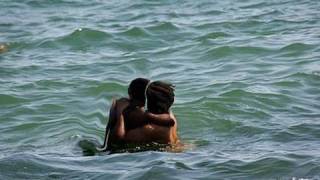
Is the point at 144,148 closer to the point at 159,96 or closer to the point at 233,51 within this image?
the point at 159,96

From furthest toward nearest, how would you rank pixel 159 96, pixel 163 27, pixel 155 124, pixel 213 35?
pixel 163 27 < pixel 213 35 < pixel 155 124 < pixel 159 96

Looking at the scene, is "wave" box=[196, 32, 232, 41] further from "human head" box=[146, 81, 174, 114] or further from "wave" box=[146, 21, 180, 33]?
"human head" box=[146, 81, 174, 114]

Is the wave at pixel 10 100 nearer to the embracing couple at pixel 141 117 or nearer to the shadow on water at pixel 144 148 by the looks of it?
the shadow on water at pixel 144 148

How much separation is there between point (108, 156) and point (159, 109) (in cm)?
72

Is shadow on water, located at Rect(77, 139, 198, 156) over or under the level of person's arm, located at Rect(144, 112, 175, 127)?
under

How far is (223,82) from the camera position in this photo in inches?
450

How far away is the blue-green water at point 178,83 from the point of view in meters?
7.30

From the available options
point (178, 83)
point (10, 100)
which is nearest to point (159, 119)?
point (10, 100)

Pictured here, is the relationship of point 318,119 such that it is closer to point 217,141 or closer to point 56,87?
point 217,141

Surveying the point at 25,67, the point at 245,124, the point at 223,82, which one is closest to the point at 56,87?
the point at 25,67

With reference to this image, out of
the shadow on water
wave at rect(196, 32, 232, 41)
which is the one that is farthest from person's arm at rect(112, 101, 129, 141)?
wave at rect(196, 32, 232, 41)

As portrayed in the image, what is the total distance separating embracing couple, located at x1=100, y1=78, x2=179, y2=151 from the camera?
25.8ft

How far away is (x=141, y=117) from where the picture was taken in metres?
7.93

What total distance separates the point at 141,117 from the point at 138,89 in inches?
10.7
